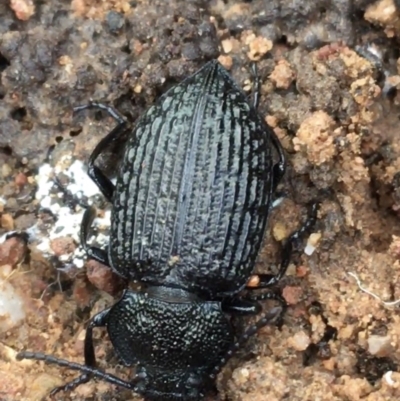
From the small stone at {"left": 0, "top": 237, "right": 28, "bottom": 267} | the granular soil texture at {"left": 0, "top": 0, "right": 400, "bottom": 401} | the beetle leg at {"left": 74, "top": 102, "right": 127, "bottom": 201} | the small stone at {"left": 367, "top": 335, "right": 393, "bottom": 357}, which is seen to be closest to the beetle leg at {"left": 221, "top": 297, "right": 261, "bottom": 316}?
the granular soil texture at {"left": 0, "top": 0, "right": 400, "bottom": 401}

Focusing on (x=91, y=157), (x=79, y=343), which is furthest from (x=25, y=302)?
(x=91, y=157)

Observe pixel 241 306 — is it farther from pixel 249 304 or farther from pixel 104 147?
pixel 104 147

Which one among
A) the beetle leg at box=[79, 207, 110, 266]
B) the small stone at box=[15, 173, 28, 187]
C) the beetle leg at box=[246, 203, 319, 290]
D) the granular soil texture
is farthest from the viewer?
the small stone at box=[15, 173, 28, 187]

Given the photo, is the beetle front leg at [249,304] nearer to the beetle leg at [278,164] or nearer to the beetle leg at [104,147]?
the beetle leg at [278,164]

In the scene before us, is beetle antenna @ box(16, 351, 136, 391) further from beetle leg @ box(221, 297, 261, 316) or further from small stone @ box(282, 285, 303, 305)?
small stone @ box(282, 285, 303, 305)

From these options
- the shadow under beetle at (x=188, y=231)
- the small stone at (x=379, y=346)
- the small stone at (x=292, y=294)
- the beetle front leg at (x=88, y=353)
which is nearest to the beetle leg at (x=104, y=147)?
the shadow under beetle at (x=188, y=231)

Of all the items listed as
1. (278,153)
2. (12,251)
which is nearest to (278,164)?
(278,153)
